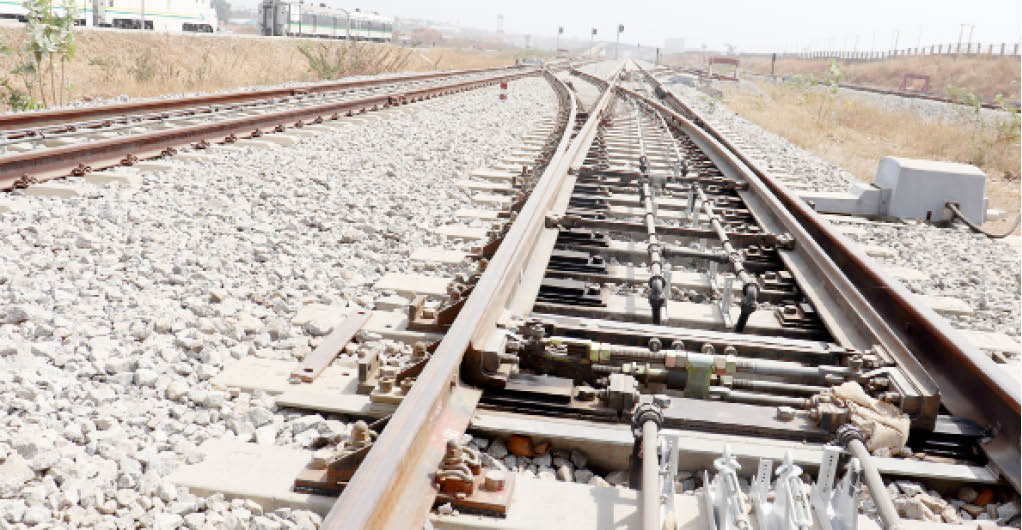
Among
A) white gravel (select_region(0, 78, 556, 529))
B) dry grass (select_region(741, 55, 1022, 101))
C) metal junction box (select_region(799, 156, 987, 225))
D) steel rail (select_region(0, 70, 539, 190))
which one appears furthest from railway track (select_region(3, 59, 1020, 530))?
dry grass (select_region(741, 55, 1022, 101))

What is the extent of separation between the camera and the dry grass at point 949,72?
4894cm

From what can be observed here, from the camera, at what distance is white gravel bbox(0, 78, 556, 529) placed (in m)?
2.10

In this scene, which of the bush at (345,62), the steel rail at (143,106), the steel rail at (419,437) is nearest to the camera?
the steel rail at (419,437)

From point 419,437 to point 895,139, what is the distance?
16807 millimetres

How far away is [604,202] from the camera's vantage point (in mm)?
6008

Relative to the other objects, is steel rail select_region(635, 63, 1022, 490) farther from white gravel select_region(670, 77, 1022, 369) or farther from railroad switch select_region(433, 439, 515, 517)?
railroad switch select_region(433, 439, 515, 517)

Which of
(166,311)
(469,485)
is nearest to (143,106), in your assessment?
(166,311)

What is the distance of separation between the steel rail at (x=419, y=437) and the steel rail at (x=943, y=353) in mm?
1459

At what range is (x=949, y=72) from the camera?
58312 mm

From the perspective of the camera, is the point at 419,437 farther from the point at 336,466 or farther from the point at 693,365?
the point at 693,365

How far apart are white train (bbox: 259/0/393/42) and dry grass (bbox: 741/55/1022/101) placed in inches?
972

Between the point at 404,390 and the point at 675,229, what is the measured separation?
8.47 feet

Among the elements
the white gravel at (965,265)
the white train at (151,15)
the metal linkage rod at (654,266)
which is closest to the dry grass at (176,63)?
the white train at (151,15)

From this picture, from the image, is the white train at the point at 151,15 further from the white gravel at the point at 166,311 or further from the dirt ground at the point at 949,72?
the dirt ground at the point at 949,72
